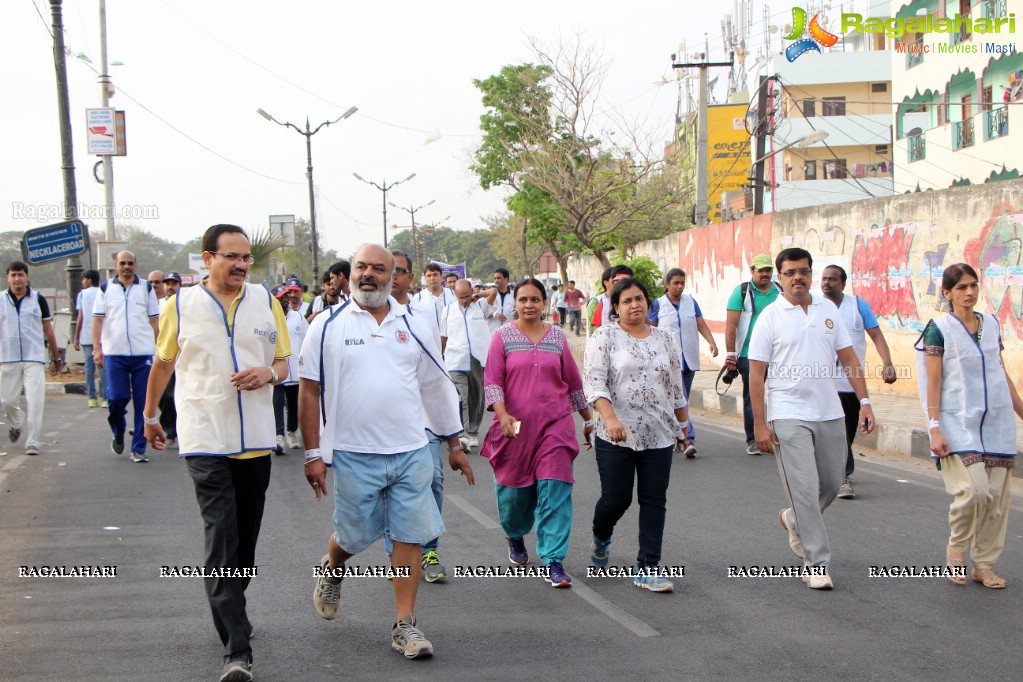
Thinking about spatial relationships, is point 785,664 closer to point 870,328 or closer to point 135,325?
point 870,328

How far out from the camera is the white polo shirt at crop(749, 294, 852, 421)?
19.3 feet

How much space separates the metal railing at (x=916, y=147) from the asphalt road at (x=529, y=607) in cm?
2474

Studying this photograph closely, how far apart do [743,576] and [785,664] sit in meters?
1.46

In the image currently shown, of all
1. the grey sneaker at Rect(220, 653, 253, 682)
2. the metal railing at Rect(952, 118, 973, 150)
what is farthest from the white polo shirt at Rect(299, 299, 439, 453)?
the metal railing at Rect(952, 118, 973, 150)

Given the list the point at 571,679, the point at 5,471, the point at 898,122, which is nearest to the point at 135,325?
the point at 5,471

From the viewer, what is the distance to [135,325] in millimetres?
10516

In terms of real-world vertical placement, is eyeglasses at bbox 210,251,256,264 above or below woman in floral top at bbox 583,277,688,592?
above

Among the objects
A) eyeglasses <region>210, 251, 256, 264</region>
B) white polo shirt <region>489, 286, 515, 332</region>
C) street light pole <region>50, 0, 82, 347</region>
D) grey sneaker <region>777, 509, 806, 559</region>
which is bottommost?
grey sneaker <region>777, 509, 806, 559</region>

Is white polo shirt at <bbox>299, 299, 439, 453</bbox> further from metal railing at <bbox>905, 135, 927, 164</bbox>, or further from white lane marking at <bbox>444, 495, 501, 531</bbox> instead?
metal railing at <bbox>905, 135, 927, 164</bbox>

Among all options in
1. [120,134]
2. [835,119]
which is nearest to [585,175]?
[120,134]

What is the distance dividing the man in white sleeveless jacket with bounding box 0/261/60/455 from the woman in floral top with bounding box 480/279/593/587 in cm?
635

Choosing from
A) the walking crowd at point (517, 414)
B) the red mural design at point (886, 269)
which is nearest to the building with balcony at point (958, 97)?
the red mural design at point (886, 269)

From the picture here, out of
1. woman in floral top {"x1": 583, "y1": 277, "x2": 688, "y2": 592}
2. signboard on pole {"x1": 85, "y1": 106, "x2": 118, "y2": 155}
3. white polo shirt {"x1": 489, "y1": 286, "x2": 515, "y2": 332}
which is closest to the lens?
woman in floral top {"x1": 583, "y1": 277, "x2": 688, "y2": 592}

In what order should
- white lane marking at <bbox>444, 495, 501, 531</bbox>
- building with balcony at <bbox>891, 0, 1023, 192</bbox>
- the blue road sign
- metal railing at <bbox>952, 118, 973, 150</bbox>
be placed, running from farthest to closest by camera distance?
metal railing at <bbox>952, 118, 973, 150</bbox>, building with balcony at <bbox>891, 0, 1023, 192</bbox>, the blue road sign, white lane marking at <bbox>444, 495, 501, 531</bbox>
